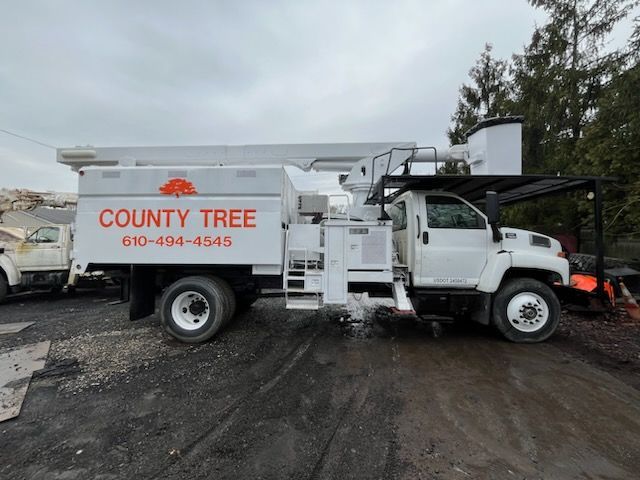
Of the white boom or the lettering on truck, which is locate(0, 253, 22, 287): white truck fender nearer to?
the white boom

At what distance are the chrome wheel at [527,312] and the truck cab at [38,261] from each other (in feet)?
34.5

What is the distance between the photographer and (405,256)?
5.66 meters

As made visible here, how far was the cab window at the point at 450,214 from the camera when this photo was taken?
545 cm

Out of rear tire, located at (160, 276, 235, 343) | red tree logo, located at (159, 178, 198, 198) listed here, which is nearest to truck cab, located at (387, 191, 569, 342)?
rear tire, located at (160, 276, 235, 343)

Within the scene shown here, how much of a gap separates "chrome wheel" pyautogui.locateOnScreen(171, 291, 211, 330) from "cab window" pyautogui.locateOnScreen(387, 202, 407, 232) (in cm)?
344

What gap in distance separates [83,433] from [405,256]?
460cm

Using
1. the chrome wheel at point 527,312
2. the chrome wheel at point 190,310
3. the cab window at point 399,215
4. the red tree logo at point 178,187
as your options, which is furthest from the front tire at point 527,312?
the red tree logo at point 178,187

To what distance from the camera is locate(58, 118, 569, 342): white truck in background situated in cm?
518

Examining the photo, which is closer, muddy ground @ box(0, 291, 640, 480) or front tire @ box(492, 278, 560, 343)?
muddy ground @ box(0, 291, 640, 480)

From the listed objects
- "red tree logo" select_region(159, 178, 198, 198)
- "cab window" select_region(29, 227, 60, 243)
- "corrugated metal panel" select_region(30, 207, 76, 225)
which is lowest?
"cab window" select_region(29, 227, 60, 243)

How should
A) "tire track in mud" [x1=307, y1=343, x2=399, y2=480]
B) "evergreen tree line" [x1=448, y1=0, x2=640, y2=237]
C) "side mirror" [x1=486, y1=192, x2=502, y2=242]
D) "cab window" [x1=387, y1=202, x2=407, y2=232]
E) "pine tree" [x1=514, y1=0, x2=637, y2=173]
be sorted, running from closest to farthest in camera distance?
"tire track in mud" [x1=307, y1=343, x2=399, y2=480] < "side mirror" [x1=486, y1=192, x2=502, y2=242] < "cab window" [x1=387, y1=202, x2=407, y2=232] < "evergreen tree line" [x1=448, y1=0, x2=640, y2=237] < "pine tree" [x1=514, y1=0, x2=637, y2=173]

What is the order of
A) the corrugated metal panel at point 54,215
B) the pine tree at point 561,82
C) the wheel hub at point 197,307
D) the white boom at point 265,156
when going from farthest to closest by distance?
the corrugated metal panel at point 54,215 → the pine tree at point 561,82 → the white boom at point 265,156 → the wheel hub at point 197,307

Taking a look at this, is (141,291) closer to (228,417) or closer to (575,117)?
(228,417)

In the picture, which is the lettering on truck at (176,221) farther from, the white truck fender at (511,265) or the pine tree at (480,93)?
the pine tree at (480,93)
